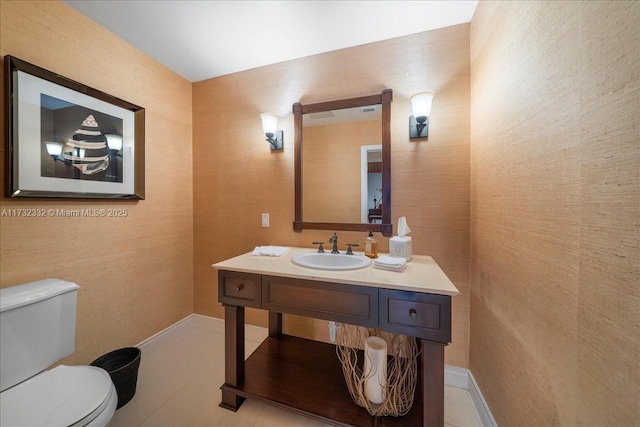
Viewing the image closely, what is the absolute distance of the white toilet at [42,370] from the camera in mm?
856

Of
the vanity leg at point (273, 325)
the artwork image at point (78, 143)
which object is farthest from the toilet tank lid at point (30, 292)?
the vanity leg at point (273, 325)

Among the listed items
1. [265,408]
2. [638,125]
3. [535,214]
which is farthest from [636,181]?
[265,408]

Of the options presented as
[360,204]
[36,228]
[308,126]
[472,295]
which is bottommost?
[472,295]

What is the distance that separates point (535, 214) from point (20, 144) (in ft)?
7.85

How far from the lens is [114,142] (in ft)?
5.16

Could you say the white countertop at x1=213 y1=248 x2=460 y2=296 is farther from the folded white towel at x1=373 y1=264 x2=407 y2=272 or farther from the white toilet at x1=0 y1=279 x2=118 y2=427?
the white toilet at x1=0 y1=279 x2=118 y2=427

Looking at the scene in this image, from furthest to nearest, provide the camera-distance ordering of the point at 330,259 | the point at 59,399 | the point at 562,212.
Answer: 1. the point at 330,259
2. the point at 59,399
3. the point at 562,212

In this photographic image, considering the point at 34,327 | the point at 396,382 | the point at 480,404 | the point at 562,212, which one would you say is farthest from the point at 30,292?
the point at 480,404

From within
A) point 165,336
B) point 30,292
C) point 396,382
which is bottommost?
point 165,336

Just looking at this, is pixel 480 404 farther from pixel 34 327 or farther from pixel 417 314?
pixel 34 327

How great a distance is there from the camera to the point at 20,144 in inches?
45.8

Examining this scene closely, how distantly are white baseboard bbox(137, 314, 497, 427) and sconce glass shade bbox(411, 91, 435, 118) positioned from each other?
167 centimetres

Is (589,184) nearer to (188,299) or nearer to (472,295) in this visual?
(472,295)

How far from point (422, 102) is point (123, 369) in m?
2.39
